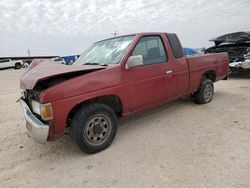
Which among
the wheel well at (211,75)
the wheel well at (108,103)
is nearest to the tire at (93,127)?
the wheel well at (108,103)

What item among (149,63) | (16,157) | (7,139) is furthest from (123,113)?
(7,139)

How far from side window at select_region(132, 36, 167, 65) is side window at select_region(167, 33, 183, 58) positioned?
31 cm

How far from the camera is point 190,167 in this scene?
2.88 metres

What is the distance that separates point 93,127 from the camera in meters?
3.38

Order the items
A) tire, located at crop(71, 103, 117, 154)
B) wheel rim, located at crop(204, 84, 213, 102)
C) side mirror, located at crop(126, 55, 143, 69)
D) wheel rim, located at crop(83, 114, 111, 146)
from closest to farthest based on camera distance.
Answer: tire, located at crop(71, 103, 117, 154) → wheel rim, located at crop(83, 114, 111, 146) → side mirror, located at crop(126, 55, 143, 69) → wheel rim, located at crop(204, 84, 213, 102)

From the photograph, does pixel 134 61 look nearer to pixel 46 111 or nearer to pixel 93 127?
pixel 93 127

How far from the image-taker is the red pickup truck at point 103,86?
303 cm

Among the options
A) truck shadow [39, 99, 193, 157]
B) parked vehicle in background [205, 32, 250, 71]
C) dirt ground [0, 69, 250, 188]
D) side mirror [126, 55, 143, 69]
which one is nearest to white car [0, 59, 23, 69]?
parked vehicle in background [205, 32, 250, 71]

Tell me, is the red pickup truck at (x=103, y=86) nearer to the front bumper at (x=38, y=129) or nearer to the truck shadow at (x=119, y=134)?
the front bumper at (x=38, y=129)

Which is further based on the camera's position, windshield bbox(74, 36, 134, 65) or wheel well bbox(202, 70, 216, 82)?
wheel well bbox(202, 70, 216, 82)

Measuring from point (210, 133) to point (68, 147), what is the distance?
250cm

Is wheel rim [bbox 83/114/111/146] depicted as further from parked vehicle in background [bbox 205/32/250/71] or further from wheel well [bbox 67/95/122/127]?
parked vehicle in background [bbox 205/32/250/71]

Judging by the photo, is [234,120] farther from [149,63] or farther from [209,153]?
[149,63]

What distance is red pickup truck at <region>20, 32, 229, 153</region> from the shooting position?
3025 mm
